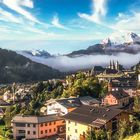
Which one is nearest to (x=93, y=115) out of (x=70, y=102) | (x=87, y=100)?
(x=70, y=102)

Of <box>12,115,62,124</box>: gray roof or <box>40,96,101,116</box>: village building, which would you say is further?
<box>40,96,101,116</box>: village building

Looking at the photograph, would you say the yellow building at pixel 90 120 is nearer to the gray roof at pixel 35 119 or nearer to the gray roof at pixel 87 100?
the gray roof at pixel 35 119

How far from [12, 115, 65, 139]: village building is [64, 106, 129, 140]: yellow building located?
5903 millimetres

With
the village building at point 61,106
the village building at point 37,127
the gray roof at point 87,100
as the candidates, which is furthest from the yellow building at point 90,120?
the gray roof at point 87,100

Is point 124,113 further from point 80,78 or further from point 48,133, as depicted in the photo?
point 80,78

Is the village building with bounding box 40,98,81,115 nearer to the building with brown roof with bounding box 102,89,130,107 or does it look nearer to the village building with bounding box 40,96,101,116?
the village building with bounding box 40,96,101,116

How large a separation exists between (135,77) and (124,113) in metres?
74.0

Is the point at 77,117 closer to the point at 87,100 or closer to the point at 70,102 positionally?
the point at 70,102

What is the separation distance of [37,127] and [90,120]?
11216mm

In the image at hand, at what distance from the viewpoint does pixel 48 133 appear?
5528 cm

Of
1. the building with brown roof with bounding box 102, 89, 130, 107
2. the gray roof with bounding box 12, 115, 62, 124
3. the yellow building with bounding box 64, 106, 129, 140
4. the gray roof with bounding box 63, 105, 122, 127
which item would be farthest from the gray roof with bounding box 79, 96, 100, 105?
the yellow building with bounding box 64, 106, 129, 140

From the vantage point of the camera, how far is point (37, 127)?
54.0 metres

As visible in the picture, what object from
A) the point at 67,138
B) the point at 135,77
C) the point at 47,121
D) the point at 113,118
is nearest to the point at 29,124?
the point at 47,121

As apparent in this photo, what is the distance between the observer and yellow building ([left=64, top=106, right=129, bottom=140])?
44.9m
